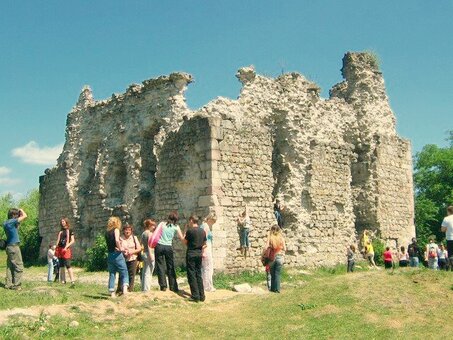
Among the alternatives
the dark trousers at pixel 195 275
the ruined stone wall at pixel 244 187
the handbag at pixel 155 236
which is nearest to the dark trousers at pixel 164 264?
the handbag at pixel 155 236

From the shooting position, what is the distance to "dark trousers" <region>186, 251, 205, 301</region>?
1171 centimetres

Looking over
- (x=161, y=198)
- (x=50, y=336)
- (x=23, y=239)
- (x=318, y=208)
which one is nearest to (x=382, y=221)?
(x=318, y=208)

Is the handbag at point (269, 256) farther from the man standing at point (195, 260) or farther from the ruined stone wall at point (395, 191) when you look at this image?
the ruined stone wall at point (395, 191)

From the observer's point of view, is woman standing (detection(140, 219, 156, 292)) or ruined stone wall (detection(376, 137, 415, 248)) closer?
woman standing (detection(140, 219, 156, 292))

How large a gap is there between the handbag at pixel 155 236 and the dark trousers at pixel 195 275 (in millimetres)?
792

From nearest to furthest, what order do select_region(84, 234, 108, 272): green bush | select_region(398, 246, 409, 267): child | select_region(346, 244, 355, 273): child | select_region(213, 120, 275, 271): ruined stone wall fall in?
select_region(213, 120, 275, 271): ruined stone wall, select_region(346, 244, 355, 273): child, select_region(398, 246, 409, 267): child, select_region(84, 234, 108, 272): green bush

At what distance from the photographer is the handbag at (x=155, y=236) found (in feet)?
39.8

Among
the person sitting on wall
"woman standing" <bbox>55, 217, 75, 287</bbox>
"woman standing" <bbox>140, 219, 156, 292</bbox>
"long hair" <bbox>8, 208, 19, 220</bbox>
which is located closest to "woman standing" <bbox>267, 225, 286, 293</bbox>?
"woman standing" <bbox>140, 219, 156, 292</bbox>

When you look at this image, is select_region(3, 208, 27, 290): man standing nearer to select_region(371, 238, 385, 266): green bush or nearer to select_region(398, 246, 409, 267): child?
select_region(398, 246, 409, 267): child

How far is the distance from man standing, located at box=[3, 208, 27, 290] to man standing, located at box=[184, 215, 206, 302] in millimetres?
3590

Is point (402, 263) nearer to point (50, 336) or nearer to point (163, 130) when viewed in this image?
point (163, 130)

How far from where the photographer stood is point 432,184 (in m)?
39.4

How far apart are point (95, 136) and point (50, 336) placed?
48.0 feet

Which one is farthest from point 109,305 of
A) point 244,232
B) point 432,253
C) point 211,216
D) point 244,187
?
point 432,253
